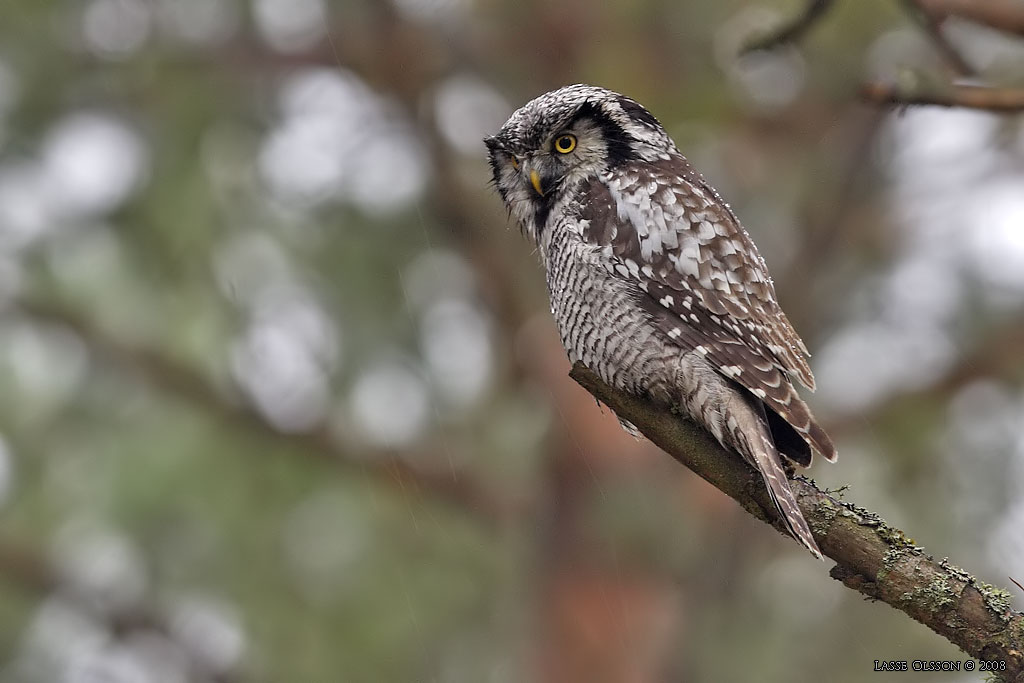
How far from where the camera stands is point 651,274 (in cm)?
318

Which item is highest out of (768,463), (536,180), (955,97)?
(536,180)

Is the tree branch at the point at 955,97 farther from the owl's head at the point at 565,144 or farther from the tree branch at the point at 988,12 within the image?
the owl's head at the point at 565,144

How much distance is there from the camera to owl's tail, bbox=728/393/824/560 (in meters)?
2.29

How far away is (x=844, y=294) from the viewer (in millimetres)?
7664

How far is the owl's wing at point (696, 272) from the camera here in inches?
117

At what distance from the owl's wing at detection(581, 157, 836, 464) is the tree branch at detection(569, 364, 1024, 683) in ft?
1.00

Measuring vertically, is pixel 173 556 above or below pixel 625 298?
above

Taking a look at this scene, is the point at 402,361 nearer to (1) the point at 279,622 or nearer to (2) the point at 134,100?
(1) the point at 279,622

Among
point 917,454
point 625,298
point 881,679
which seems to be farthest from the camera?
point 881,679

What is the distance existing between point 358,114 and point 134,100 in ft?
4.63

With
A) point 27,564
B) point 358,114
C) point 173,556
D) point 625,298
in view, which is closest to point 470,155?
point 358,114

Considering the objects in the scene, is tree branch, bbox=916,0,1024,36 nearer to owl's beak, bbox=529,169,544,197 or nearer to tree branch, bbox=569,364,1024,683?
tree branch, bbox=569,364,1024,683

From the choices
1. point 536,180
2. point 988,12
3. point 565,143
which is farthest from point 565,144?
point 988,12

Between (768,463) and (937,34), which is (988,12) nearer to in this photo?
(937,34)
